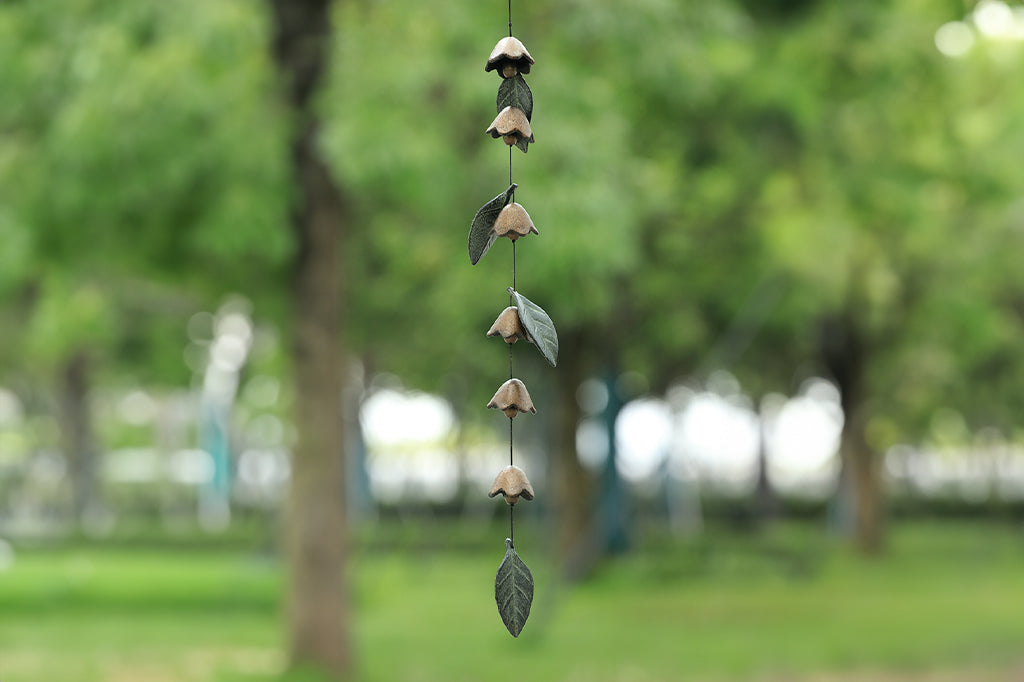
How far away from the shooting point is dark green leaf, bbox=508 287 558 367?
162 centimetres

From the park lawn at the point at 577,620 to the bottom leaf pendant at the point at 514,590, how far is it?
890 centimetres

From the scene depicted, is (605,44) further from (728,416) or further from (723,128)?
(728,416)

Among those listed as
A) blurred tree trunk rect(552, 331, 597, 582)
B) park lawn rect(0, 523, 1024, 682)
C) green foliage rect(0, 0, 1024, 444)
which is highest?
green foliage rect(0, 0, 1024, 444)

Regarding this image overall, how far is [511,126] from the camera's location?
1627mm

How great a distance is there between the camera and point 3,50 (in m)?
8.62

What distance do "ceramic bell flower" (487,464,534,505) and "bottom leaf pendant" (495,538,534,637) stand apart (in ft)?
0.21

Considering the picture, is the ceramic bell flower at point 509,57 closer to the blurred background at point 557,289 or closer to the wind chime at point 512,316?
the wind chime at point 512,316

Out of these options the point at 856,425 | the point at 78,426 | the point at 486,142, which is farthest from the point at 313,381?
the point at 78,426

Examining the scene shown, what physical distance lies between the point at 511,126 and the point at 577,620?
14205mm

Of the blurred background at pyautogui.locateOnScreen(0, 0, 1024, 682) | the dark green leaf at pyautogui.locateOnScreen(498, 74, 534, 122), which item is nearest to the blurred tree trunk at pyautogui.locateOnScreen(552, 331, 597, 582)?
the blurred background at pyautogui.locateOnScreen(0, 0, 1024, 682)

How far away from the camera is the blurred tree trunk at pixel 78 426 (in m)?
28.8

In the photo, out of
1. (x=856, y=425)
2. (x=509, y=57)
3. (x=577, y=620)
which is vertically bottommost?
(x=577, y=620)

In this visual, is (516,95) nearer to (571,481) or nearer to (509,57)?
(509,57)

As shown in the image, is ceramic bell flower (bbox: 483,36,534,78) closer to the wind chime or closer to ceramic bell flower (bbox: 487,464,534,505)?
the wind chime
